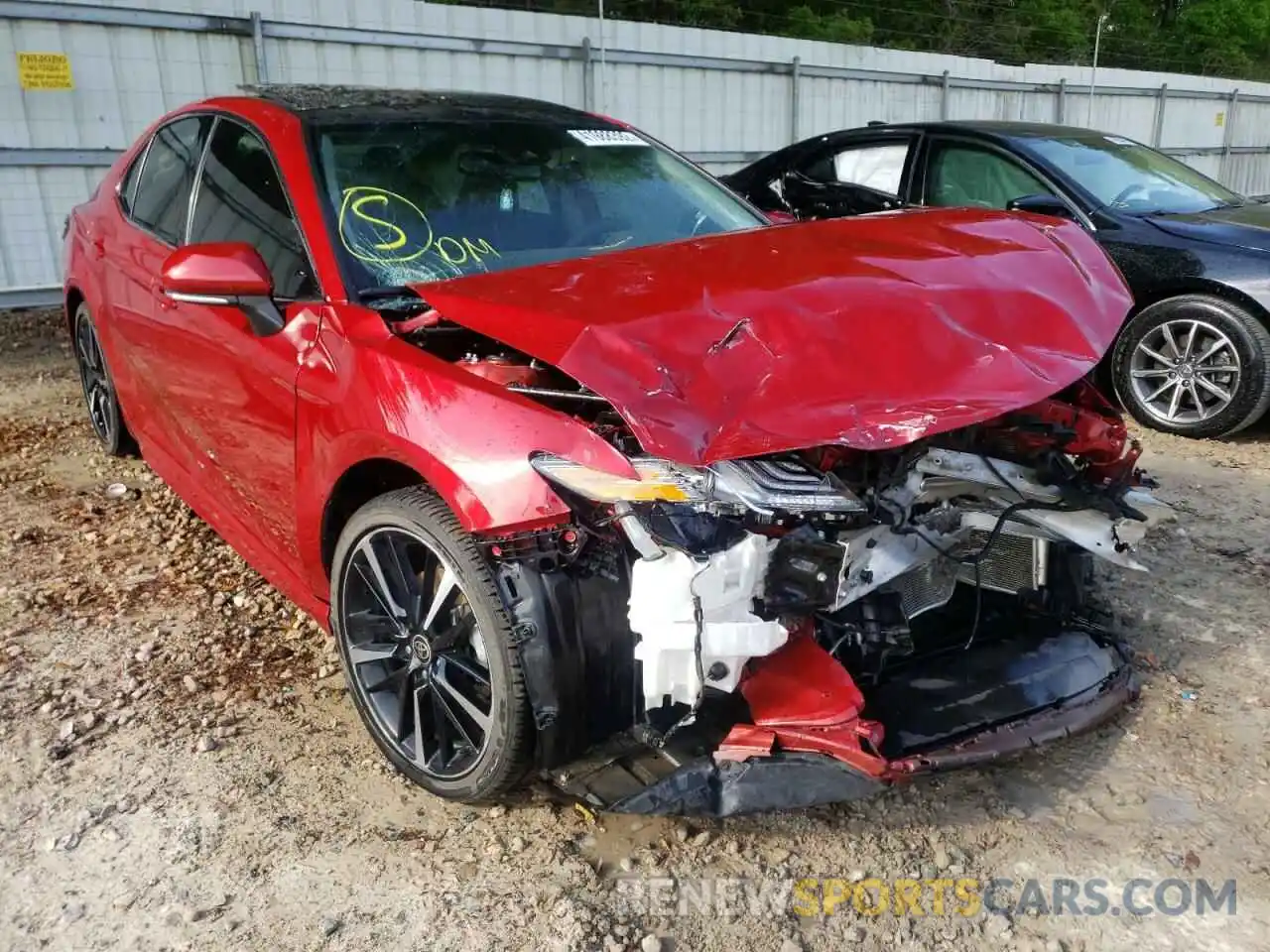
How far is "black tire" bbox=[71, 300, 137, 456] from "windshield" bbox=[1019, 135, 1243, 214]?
484cm

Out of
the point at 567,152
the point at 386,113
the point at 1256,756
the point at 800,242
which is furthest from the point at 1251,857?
the point at 386,113

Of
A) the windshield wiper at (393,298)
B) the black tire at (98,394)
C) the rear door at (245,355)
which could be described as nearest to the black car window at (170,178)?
the rear door at (245,355)

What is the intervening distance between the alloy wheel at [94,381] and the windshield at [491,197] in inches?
85.4

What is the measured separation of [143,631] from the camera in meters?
3.28

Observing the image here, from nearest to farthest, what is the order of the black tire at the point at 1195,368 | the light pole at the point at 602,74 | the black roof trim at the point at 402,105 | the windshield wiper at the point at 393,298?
the windshield wiper at the point at 393,298 → the black roof trim at the point at 402,105 → the black tire at the point at 1195,368 → the light pole at the point at 602,74

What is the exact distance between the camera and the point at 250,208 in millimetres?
3012

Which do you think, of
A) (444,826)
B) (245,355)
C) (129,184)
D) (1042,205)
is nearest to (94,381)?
(129,184)

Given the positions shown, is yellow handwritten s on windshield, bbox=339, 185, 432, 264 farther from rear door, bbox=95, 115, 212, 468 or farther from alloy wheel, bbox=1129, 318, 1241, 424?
alloy wheel, bbox=1129, 318, 1241, 424

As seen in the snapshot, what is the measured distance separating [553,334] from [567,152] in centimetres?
142

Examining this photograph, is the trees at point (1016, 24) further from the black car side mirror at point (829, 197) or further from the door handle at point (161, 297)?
the door handle at point (161, 297)

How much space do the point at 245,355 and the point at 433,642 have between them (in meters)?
1.03

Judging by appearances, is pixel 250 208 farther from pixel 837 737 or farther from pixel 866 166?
pixel 866 166

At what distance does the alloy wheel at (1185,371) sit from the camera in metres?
4.96

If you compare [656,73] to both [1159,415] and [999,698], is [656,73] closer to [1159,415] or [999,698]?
[1159,415]
